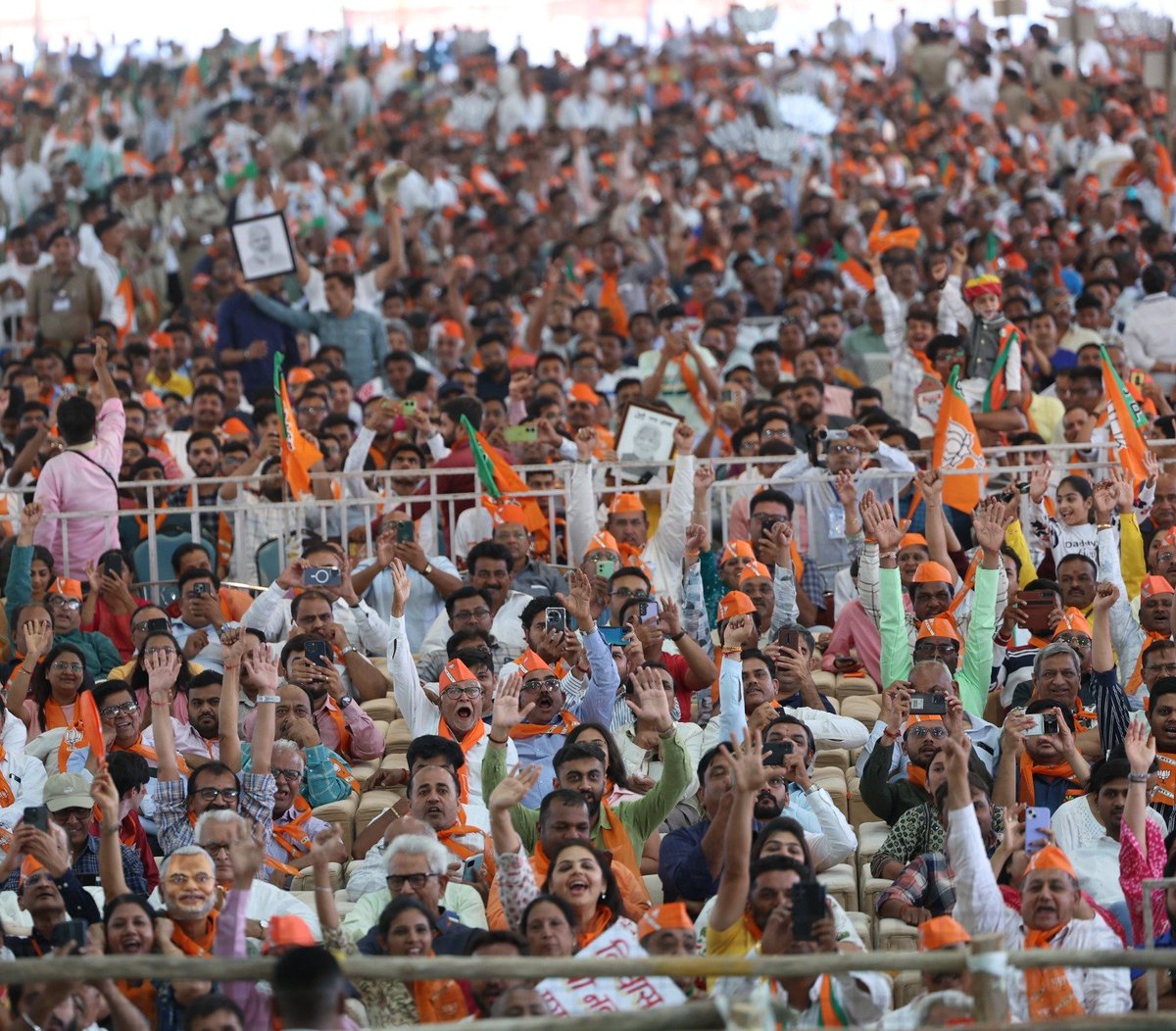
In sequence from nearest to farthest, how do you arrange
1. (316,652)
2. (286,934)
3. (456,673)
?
1. (286,934)
2. (456,673)
3. (316,652)

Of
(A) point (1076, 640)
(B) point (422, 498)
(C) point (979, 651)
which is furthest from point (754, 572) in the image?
(B) point (422, 498)

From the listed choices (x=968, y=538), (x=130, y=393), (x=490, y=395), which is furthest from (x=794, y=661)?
(x=130, y=393)

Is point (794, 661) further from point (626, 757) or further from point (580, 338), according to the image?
point (580, 338)

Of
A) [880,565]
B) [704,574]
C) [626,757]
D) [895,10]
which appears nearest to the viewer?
[626,757]

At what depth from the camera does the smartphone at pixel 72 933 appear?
7.31 m

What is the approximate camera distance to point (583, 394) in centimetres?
1412

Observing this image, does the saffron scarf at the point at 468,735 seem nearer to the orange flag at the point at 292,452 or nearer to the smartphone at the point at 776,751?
the smartphone at the point at 776,751

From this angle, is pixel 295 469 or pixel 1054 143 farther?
pixel 1054 143

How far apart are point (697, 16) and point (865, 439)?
26254 mm

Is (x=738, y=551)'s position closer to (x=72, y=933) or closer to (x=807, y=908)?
(x=807, y=908)

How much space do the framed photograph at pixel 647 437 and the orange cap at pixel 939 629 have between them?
268cm

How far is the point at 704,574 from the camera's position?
11.5 meters

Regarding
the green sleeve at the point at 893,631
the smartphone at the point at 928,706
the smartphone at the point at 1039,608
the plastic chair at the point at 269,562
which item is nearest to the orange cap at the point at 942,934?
the smartphone at the point at 928,706

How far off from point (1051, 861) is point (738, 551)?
12.1ft
